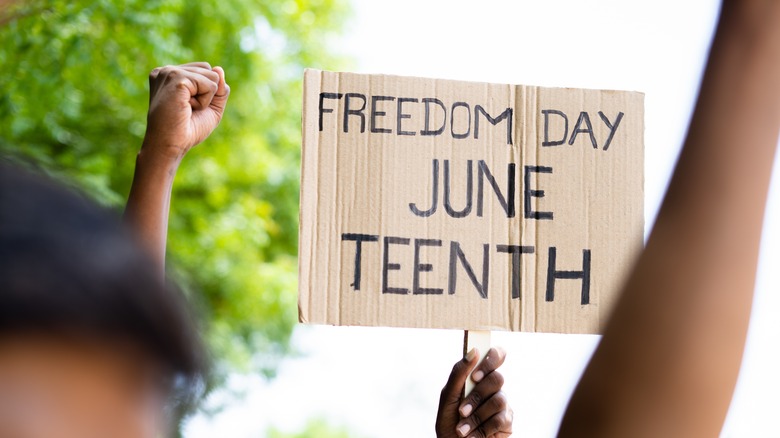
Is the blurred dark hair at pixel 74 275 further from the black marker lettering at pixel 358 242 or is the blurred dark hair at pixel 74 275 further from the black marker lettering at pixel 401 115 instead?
the black marker lettering at pixel 401 115

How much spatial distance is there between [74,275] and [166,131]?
129 centimetres

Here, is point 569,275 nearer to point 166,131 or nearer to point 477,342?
point 477,342

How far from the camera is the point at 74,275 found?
458mm

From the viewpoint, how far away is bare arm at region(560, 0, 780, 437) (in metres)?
0.46

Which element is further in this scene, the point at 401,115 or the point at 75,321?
the point at 401,115

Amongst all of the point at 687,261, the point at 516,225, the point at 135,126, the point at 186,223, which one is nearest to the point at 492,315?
the point at 516,225

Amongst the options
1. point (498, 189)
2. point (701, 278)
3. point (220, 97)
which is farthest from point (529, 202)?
point (701, 278)

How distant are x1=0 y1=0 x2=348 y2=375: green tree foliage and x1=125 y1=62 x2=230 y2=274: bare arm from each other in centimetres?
195

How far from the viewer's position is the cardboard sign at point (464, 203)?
1634 millimetres

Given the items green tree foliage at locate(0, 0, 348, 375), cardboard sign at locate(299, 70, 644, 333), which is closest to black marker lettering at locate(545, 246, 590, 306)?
cardboard sign at locate(299, 70, 644, 333)

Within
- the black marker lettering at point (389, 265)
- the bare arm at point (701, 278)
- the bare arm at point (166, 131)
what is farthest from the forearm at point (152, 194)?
the bare arm at point (701, 278)

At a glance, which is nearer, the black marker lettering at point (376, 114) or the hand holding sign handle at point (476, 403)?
the hand holding sign handle at point (476, 403)

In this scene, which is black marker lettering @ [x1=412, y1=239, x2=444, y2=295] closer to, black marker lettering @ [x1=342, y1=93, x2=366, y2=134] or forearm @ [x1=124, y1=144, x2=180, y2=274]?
black marker lettering @ [x1=342, y1=93, x2=366, y2=134]

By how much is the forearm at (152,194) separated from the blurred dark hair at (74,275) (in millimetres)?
1059
